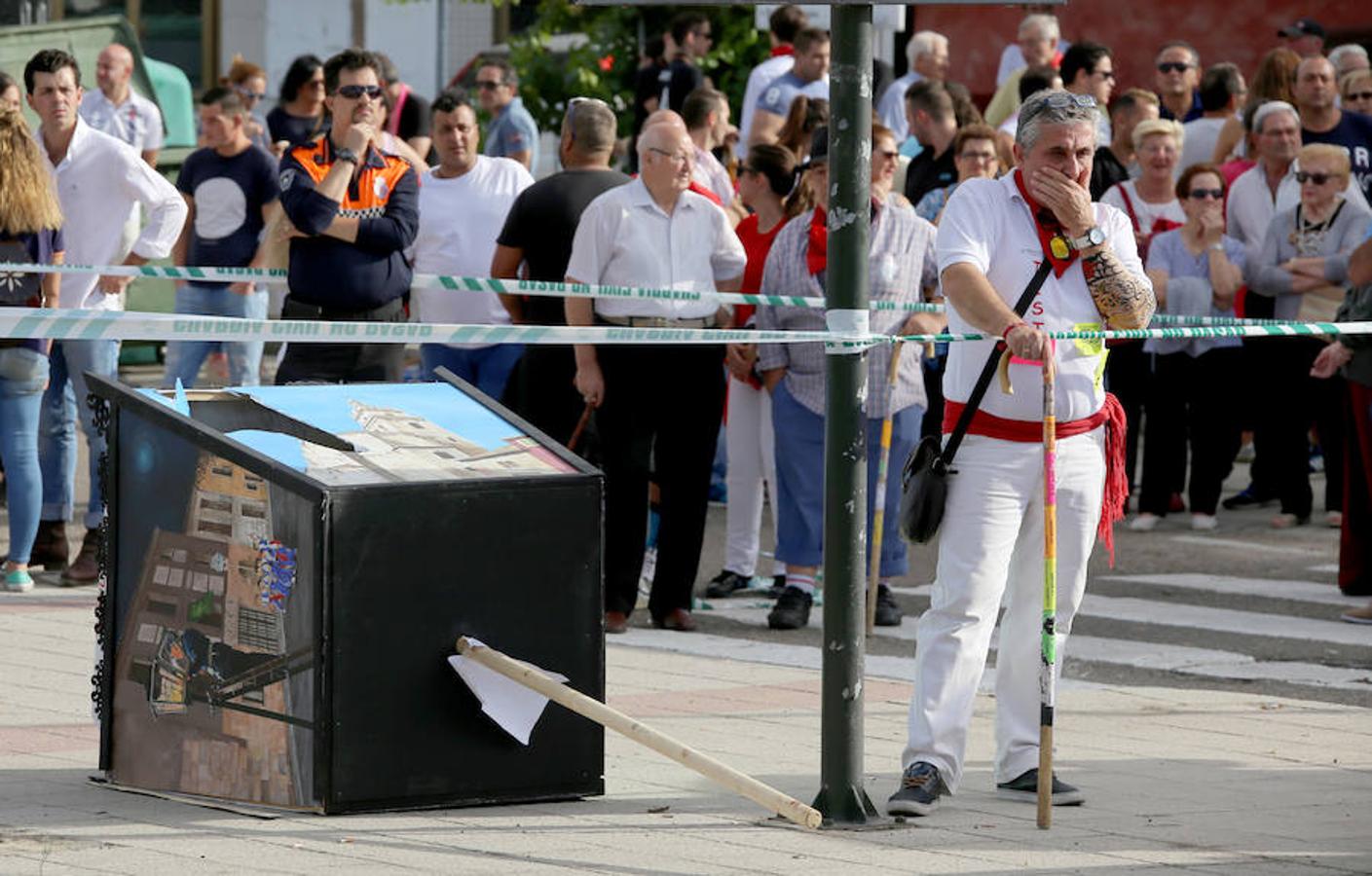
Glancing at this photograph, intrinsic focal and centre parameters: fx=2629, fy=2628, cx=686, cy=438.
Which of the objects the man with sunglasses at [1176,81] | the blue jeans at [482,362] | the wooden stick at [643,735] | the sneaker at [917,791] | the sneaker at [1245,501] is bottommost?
the sneaker at [1245,501]

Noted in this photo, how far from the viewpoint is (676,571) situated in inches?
413

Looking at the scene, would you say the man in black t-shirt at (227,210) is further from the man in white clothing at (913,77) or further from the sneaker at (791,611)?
the man in white clothing at (913,77)

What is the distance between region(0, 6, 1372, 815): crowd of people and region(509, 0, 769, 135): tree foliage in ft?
18.5

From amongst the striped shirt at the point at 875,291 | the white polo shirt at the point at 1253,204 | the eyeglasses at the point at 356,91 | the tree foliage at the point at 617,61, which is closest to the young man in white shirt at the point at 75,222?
the eyeglasses at the point at 356,91

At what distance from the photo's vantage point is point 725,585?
1157cm

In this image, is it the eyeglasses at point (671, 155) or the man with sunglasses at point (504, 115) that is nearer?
the eyeglasses at point (671, 155)

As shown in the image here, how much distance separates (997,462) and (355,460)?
1.70 meters

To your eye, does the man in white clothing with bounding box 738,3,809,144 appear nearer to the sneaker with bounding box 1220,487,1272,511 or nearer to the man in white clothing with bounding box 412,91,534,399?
the sneaker with bounding box 1220,487,1272,511

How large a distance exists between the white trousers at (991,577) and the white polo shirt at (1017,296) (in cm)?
12

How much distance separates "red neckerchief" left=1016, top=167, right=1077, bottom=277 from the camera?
7.00m

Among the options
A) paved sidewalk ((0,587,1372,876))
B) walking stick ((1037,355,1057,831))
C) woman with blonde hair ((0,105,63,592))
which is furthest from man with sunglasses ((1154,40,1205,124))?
walking stick ((1037,355,1057,831))

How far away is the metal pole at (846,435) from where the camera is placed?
6.54 meters

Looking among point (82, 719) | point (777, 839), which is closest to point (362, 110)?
point (82, 719)

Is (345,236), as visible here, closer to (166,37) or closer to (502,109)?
(502,109)
